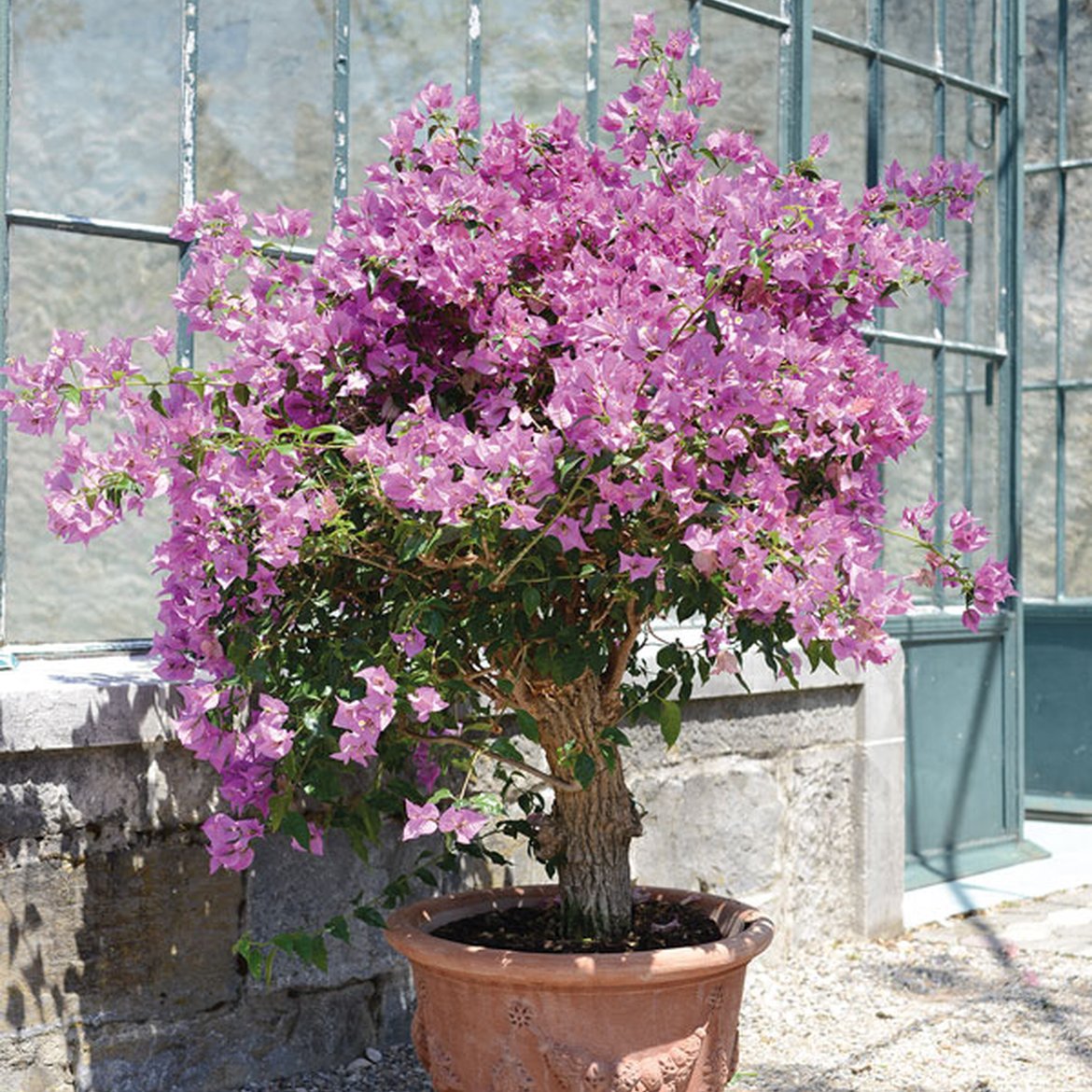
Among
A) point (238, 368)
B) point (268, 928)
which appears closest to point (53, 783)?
point (268, 928)

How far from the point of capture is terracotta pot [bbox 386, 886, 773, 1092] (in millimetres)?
2707

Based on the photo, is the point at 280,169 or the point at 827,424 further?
the point at 280,169

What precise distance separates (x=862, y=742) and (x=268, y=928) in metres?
1.96

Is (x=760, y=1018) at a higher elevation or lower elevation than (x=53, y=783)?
lower

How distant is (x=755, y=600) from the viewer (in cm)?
227

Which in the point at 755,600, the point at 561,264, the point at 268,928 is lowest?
the point at 268,928

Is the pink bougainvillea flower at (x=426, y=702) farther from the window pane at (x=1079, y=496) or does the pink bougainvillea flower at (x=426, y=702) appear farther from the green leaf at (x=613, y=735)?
the window pane at (x=1079, y=496)

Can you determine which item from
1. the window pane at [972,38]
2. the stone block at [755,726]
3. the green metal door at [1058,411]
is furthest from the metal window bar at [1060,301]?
the stone block at [755,726]

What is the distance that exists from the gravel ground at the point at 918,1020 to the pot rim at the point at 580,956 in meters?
0.51

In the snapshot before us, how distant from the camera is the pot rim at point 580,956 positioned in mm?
2688

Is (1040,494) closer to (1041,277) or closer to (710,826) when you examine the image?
(1041,277)

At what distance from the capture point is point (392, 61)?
374 cm

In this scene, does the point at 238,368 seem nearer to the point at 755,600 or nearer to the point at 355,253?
the point at 355,253

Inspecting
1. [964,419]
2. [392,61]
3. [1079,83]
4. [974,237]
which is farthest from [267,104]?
[1079,83]
